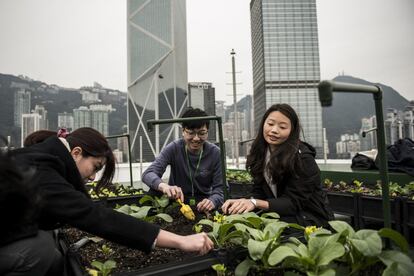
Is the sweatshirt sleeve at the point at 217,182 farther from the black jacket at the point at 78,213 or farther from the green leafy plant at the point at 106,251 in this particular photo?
the black jacket at the point at 78,213

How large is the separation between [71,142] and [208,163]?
134cm

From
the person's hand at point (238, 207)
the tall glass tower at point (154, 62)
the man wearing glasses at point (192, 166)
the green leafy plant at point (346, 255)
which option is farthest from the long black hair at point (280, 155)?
the tall glass tower at point (154, 62)

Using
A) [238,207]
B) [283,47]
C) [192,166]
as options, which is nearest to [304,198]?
[238,207]

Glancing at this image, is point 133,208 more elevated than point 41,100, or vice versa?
point 41,100

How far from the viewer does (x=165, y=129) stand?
42.8 meters

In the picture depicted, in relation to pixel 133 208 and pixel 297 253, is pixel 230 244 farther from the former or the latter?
pixel 133 208

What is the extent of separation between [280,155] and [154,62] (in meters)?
37.4

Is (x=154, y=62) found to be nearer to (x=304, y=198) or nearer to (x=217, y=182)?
(x=217, y=182)

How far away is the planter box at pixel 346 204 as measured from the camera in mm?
2619

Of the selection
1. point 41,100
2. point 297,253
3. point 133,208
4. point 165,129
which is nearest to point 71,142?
point 133,208

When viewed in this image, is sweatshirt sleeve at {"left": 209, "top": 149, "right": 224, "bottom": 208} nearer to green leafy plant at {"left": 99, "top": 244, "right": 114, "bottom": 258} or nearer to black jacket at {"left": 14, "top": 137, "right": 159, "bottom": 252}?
green leafy plant at {"left": 99, "top": 244, "right": 114, "bottom": 258}

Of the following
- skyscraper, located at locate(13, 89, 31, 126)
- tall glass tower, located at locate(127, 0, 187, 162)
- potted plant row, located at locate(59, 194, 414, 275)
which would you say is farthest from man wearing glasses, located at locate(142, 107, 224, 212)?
tall glass tower, located at locate(127, 0, 187, 162)

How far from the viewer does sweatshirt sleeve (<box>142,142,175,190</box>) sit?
6.76 feet

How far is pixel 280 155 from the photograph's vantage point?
155 centimetres
